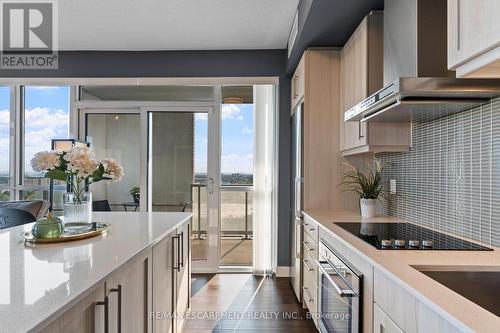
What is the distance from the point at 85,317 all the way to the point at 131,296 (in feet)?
1.41

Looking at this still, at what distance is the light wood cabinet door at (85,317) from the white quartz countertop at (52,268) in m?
0.05

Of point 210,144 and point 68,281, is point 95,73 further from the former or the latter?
point 68,281

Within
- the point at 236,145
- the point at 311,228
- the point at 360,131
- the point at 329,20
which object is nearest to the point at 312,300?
the point at 311,228

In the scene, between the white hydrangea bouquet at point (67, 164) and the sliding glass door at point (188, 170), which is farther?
the sliding glass door at point (188, 170)

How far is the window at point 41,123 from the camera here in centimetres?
439

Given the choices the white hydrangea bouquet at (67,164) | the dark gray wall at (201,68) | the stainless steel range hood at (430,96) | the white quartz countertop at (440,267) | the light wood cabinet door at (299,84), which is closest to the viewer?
the white quartz countertop at (440,267)

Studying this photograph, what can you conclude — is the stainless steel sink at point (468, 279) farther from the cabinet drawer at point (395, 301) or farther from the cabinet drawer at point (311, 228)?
the cabinet drawer at point (311, 228)

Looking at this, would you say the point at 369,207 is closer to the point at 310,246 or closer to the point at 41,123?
the point at 310,246

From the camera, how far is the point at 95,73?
4020mm

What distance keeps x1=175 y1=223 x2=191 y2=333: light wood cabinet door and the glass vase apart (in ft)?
2.15

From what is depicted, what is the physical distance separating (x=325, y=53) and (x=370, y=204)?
4.51ft

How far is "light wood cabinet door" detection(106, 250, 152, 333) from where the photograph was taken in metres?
1.25

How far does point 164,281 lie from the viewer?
6.67 ft

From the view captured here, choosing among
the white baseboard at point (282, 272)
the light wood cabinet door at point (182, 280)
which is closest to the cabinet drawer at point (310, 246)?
the light wood cabinet door at point (182, 280)
